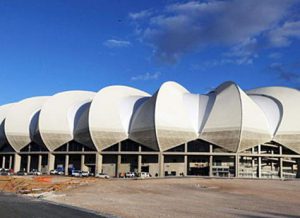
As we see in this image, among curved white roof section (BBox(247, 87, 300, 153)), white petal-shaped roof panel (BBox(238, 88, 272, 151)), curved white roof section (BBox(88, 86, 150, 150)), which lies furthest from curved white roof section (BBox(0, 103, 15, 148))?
curved white roof section (BBox(247, 87, 300, 153))

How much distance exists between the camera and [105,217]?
66.1ft

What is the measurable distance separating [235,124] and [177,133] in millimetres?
12301

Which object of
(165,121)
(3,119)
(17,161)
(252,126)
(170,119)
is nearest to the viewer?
(252,126)

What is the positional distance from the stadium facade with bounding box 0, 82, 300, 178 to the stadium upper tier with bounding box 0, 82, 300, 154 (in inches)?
8.4

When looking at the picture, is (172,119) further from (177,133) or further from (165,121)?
(177,133)

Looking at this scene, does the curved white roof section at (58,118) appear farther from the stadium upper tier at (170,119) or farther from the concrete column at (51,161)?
the concrete column at (51,161)

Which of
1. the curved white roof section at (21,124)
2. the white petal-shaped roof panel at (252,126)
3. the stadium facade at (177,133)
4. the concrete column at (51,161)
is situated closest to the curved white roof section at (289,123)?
the stadium facade at (177,133)

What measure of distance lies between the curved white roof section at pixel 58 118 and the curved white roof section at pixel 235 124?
106ft

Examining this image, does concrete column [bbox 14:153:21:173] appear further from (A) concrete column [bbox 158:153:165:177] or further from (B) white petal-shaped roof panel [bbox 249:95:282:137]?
(B) white petal-shaped roof panel [bbox 249:95:282:137]

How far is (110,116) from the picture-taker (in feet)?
325

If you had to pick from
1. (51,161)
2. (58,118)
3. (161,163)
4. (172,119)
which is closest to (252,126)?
(172,119)

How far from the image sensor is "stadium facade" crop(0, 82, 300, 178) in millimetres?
92625

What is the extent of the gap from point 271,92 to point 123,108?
3484 centimetres

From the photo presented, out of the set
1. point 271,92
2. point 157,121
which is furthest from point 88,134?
point 271,92
